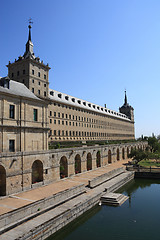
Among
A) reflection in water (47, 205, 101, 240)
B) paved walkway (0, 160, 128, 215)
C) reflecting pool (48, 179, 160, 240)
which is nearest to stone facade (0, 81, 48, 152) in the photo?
paved walkway (0, 160, 128, 215)

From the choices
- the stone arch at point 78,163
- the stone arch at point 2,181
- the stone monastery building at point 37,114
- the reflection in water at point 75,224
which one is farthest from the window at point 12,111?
the stone arch at point 78,163

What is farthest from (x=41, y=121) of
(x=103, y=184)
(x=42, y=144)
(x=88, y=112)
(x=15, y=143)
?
(x=88, y=112)

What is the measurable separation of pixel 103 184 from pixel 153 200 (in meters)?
6.71

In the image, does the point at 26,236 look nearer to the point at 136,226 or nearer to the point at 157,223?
the point at 136,226

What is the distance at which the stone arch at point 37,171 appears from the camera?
2513cm

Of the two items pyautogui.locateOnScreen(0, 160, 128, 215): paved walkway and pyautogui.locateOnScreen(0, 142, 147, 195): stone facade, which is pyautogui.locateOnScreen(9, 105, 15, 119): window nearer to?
pyautogui.locateOnScreen(0, 142, 147, 195): stone facade

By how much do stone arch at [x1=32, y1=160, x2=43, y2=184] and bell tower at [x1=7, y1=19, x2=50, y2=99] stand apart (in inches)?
692

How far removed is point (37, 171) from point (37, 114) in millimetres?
7838

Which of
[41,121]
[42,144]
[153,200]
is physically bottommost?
[153,200]

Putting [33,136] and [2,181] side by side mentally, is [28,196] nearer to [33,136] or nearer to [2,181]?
Answer: [2,181]

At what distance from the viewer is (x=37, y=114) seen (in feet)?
86.9

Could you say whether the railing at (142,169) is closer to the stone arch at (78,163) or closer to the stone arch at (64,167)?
the stone arch at (78,163)

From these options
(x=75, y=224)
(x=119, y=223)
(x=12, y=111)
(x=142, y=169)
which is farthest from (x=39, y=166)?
(x=142, y=169)

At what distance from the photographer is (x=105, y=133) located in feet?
267
